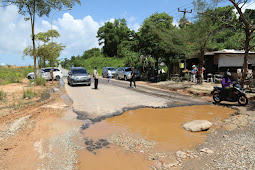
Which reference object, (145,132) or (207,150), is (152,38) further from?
(207,150)

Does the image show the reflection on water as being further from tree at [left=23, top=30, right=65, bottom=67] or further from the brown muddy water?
tree at [left=23, top=30, right=65, bottom=67]

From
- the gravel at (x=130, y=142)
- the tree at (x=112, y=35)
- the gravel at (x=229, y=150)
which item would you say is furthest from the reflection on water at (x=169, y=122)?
the tree at (x=112, y=35)

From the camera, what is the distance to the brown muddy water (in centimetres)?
396

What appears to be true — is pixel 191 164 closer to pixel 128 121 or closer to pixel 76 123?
pixel 128 121

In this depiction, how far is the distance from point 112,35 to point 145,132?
172 ft

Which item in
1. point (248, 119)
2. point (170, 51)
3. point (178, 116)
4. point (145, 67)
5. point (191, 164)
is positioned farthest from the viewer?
point (145, 67)

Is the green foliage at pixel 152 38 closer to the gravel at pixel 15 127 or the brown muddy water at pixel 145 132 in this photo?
the brown muddy water at pixel 145 132

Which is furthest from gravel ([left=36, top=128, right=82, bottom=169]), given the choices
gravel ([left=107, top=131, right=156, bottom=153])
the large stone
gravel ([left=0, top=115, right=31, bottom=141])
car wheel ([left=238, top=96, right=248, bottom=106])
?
car wheel ([left=238, top=96, right=248, bottom=106])

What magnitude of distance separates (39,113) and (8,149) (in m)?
3.17

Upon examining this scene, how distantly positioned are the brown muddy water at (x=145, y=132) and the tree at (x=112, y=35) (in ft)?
160

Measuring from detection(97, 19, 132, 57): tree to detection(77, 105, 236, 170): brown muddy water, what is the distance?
48.7 metres

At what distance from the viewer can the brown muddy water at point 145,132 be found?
13.0 feet

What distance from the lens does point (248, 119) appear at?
6.67 meters

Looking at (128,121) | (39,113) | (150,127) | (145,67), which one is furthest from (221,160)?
(145,67)
